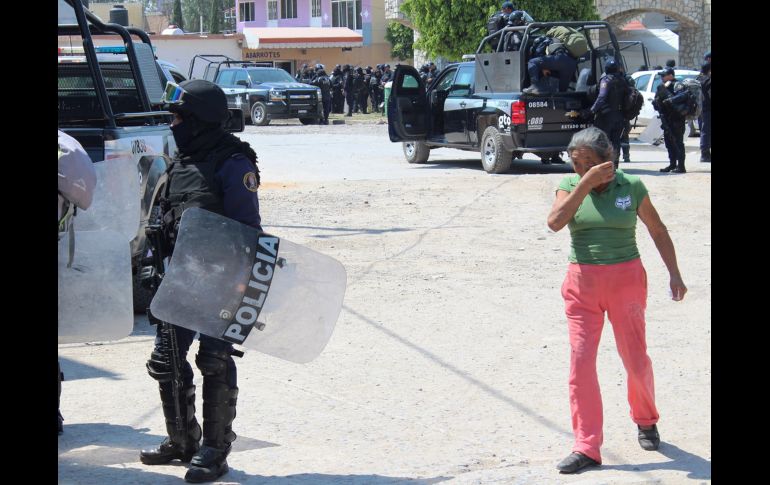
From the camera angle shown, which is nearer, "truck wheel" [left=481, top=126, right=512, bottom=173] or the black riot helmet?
the black riot helmet

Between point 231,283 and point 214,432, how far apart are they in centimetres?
65

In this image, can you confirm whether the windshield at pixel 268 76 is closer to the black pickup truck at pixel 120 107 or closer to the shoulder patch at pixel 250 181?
the black pickup truck at pixel 120 107

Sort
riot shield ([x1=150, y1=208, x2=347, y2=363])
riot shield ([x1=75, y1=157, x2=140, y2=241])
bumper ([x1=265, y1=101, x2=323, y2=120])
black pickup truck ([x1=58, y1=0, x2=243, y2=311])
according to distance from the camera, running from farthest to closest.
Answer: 1. bumper ([x1=265, y1=101, x2=323, y2=120])
2. black pickup truck ([x1=58, y1=0, x2=243, y2=311])
3. riot shield ([x1=75, y1=157, x2=140, y2=241])
4. riot shield ([x1=150, y1=208, x2=347, y2=363])

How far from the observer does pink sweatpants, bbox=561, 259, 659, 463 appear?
15.4 ft

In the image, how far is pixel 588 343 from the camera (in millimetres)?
4719

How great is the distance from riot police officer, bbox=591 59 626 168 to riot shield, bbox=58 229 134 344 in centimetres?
1156

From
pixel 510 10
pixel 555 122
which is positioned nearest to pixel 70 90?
pixel 555 122

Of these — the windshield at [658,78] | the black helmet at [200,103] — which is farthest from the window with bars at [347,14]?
the black helmet at [200,103]

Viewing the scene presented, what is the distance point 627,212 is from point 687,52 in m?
41.3

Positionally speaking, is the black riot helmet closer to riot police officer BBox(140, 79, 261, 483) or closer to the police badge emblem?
the police badge emblem

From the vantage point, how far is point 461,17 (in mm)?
32094

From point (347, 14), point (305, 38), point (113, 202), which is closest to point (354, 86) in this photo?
point (305, 38)

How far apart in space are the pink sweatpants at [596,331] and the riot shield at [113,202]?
223cm

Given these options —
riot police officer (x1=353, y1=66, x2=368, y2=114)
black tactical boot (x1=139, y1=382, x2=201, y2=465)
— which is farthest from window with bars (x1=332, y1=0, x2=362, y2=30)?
black tactical boot (x1=139, y1=382, x2=201, y2=465)
